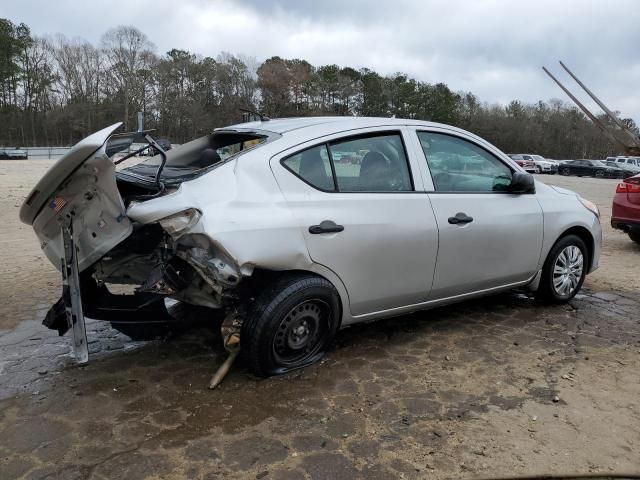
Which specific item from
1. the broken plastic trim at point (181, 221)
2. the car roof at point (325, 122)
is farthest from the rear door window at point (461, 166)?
the broken plastic trim at point (181, 221)

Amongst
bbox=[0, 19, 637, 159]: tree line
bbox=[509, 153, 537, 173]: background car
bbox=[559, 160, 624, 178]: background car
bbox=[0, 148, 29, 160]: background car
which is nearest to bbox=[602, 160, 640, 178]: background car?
bbox=[559, 160, 624, 178]: background car

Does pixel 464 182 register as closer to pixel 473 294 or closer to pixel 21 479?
pixel 473 294

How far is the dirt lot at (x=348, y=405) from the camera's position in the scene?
8.50 ft

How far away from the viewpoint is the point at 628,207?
809cm

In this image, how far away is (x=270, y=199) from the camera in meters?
3.21

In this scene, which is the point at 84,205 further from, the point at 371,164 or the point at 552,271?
the point at 552,271

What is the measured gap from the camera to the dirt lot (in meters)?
2.59

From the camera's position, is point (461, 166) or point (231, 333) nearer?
point (231, 333)

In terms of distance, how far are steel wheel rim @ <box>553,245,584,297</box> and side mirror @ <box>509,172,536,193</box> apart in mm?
835

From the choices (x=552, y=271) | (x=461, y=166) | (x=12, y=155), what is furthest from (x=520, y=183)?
(x=12, y=155)

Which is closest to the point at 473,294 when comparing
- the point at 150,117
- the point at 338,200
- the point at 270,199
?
the point at 338,200

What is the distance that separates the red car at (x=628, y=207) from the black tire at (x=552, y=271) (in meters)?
3.61

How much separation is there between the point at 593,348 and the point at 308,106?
70.4 m

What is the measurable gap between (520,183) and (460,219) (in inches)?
29.1
